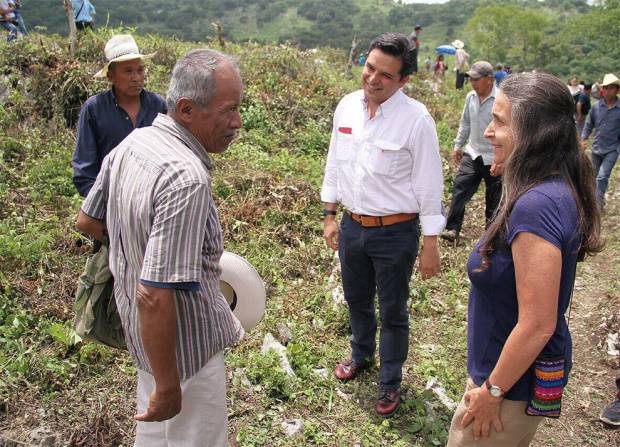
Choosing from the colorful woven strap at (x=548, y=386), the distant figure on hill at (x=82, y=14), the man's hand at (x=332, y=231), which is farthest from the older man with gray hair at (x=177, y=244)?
the distant figure on hill at (x=82, y=14)

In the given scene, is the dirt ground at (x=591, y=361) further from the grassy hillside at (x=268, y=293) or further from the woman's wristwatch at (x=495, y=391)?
the woman's wristwatch at (x=495, y=391)

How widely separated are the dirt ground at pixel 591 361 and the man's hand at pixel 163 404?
2370 mm

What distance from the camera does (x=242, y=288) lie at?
2.34 meters

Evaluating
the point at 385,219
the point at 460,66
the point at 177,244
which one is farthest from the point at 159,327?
the point at 460,66

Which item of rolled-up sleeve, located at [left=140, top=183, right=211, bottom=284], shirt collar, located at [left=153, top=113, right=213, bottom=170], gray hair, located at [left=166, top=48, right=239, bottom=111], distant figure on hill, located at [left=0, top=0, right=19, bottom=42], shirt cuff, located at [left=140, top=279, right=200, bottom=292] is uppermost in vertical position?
distant figure on hill, located at [left=0, top=0, right=19, bottom=42]

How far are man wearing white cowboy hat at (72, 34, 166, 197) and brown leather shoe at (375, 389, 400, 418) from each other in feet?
6.89

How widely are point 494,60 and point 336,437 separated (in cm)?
6949

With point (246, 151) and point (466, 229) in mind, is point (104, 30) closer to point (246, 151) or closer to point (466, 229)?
point (246, 151)

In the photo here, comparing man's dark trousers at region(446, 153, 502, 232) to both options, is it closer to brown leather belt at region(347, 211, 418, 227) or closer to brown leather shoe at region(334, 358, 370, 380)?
brown leather shoe at region(334, 358, 370, 380)

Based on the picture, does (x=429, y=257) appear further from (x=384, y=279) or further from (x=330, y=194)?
(x=330, y=194)

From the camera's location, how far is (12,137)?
19.8 feet

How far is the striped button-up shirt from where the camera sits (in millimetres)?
1523

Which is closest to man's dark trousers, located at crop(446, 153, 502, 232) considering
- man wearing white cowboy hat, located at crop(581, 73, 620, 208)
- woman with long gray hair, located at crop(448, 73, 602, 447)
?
man wearing white cowboy hat, located at crop(581, 73, 620, 208)

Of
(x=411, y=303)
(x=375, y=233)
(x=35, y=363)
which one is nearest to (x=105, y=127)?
(x=35, y=363)
